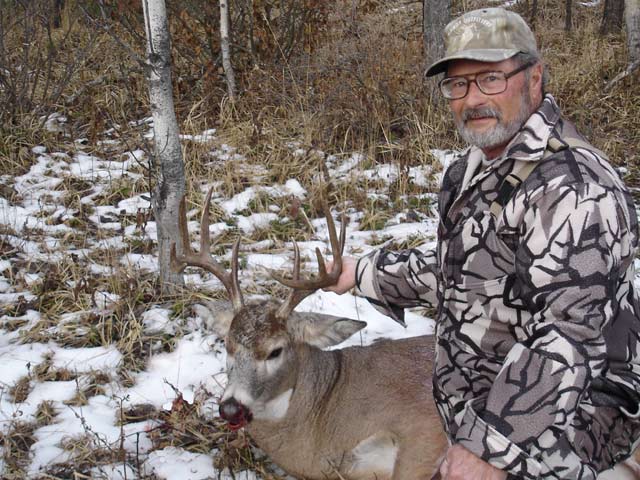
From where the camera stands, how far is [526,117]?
234 centimetres

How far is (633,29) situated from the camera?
858 centimetres

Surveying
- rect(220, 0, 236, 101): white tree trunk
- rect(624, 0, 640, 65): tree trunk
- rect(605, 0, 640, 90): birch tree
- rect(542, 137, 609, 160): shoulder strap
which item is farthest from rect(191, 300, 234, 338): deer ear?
rect(624, 0, 640, 65): tree trunk

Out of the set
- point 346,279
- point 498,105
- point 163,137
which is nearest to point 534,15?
point 163,137

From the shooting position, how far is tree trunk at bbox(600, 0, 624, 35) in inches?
406

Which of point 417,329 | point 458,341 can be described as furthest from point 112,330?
point 458,341

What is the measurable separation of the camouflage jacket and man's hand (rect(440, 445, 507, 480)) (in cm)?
3

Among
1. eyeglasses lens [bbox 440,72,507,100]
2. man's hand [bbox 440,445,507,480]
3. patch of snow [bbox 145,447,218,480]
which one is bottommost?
patch of snow [bbox 145,447,218,480]

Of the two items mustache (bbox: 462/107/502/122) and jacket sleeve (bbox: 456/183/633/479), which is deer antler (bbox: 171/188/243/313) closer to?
mustache (bbox: 462/107/502/122)

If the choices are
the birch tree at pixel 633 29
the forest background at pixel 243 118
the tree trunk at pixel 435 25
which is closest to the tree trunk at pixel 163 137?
the forest background at pixel 243 118

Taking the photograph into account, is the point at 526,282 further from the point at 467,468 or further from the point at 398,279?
the point at 398,279

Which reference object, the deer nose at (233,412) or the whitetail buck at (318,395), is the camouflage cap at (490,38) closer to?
the whitetail buck at (318,395)

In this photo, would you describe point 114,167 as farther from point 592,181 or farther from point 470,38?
point 592,181

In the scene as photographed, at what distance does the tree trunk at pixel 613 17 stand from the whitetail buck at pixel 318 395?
8.67 m

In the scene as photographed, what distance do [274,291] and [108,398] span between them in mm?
1306
